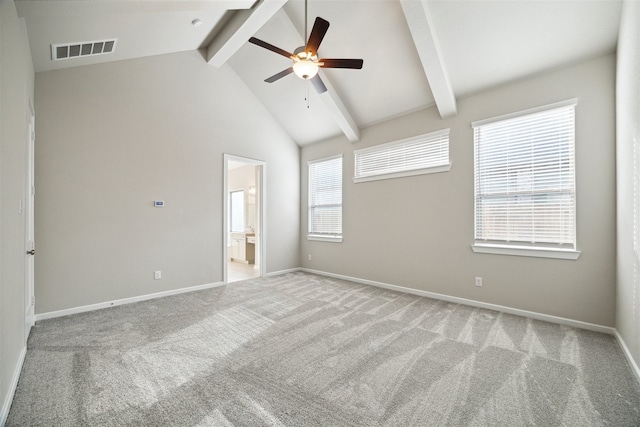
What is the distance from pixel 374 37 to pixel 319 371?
4.00 m

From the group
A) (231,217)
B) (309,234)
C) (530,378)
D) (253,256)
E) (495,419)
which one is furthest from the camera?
(231,217)

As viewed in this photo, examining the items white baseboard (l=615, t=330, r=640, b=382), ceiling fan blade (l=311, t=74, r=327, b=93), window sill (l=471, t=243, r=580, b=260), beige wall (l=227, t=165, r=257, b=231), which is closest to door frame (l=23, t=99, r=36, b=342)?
ceiling fan blade (l=311, t=74, r=327, b=93)

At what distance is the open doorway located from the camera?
18.5 feet

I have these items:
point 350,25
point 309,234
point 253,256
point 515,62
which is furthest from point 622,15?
point 253,256

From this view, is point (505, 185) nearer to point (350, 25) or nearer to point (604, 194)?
point (604, 194)

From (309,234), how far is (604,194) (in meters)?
4.67

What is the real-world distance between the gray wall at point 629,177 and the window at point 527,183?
1.47 ft

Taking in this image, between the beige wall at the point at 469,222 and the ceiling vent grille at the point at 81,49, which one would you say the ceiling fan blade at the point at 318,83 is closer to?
the beige wall at the point at 469,222

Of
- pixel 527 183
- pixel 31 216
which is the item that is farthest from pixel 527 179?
pixel 31 216

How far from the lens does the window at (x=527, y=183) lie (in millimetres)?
3156

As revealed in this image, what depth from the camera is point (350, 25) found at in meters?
3.70

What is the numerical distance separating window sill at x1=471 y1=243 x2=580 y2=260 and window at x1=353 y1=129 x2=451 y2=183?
1.23 m

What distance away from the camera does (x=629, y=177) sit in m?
2.38

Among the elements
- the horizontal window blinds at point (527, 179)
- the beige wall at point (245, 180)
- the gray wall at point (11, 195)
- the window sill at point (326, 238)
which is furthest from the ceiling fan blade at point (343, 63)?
the beige wall at point (245, 180)
